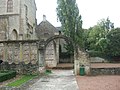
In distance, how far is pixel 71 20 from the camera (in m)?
46.5

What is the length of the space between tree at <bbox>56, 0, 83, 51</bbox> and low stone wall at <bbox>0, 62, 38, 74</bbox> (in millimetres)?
19431

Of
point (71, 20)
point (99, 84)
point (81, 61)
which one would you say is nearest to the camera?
point (99, 84)

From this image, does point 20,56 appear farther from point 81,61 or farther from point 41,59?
point 81,61

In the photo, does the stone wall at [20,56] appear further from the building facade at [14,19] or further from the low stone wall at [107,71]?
the building facade at [14,19]

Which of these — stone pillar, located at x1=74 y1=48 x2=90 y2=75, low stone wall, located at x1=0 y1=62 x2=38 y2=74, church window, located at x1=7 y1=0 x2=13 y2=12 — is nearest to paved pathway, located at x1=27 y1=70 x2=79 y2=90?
stone pillar, located at x1=74 y1=48 x2=90 y2=75

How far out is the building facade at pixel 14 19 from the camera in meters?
37.4

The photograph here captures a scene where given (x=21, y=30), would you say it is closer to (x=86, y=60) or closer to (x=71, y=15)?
(x=71, y=15)

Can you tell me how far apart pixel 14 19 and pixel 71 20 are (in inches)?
483

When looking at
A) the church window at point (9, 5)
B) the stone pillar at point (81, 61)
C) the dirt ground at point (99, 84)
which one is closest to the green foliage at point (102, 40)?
the church window at point (9, 5)

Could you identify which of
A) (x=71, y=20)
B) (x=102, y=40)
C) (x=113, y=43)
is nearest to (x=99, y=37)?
(x=102, y=40)

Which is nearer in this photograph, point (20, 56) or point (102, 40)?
point (20, 56)

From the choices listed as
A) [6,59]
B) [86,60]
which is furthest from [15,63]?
[86,60]

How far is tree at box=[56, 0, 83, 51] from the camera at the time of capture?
46.2 metres

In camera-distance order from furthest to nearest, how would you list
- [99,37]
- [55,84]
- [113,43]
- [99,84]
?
1. [99,37]
2. [113,43]
3. [55,84]
4. [99,84]
